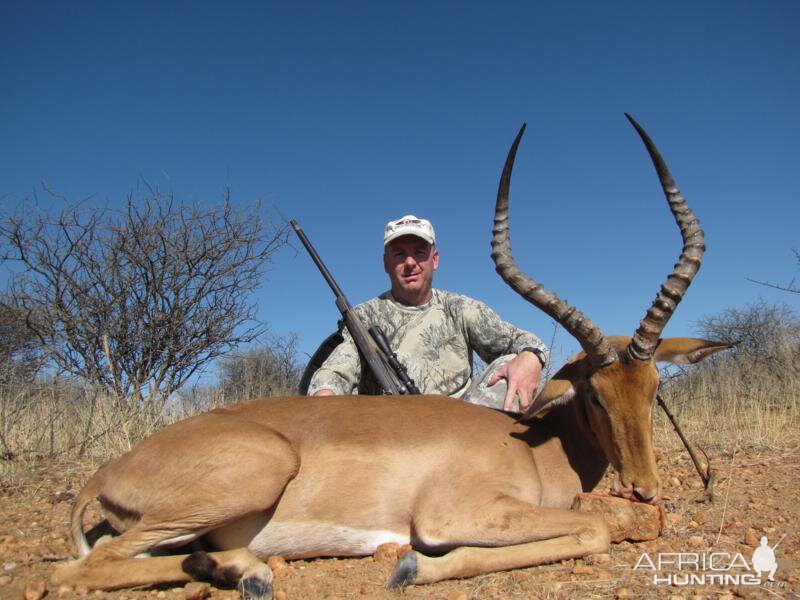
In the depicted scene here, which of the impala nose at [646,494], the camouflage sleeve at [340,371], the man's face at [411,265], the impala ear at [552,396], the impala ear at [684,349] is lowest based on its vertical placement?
the impala nose at [646,494]

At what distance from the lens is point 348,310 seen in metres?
6.64

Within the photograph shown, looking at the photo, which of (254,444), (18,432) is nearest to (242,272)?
(18,432)

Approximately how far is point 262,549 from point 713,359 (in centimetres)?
1150

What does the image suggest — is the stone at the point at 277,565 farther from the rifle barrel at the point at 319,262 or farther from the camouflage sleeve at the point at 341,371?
the rifle barrel at the point at 319,262

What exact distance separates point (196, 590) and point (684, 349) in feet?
10.7

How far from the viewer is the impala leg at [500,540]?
11.0ft

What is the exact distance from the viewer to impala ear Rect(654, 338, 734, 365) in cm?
440

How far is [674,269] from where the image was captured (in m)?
4.07

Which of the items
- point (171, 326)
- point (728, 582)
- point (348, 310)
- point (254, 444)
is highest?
point (171, 326)

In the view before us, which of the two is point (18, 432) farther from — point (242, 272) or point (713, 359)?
point (713, 359)

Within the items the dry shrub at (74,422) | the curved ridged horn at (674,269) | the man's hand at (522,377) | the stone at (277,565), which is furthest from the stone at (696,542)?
the dry shrub at (74,422)

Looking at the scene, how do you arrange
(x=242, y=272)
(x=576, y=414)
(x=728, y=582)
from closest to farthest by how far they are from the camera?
1. (x=728, y=582)
2. (x=576, y=414)
3. (x=242, y=272)

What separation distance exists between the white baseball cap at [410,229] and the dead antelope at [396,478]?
2.24m

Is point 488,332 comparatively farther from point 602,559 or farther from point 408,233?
point 602,559
